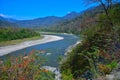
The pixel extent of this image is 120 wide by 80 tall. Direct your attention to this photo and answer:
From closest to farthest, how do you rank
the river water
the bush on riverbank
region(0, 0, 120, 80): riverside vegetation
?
the bush on riverbank
region(0, 0, 120, 80): riverside vegetation
the river water

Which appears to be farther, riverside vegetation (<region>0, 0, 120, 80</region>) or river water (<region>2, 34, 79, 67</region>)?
river water (<region>2, 34, 79, 67</region>)

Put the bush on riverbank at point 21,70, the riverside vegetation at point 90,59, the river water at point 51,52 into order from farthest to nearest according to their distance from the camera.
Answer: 1. the river water at point 51,52
2. the riverside vegetation at point 90,59
3. the bush on riverbank at point 21,70

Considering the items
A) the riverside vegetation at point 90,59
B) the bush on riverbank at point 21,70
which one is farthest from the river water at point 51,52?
the bush on riverbank at point 21,70

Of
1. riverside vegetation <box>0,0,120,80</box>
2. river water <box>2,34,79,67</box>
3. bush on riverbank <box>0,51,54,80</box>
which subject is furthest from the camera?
river water <box>2,34,79,67</box>

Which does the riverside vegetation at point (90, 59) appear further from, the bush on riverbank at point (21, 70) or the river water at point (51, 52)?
the river water at point (51, 52)

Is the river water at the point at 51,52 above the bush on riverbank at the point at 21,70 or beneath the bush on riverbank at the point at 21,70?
beneath

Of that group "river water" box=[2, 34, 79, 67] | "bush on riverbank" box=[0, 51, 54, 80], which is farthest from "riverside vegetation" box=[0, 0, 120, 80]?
"river water" box=[2, 34, 79, 67]

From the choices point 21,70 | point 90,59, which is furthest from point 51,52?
point 21,70

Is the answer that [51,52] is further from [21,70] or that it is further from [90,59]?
[21,70]

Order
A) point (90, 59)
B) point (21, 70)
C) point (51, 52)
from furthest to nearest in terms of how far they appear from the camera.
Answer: point (51, 52) → point (90, 59) → point (21, 70)

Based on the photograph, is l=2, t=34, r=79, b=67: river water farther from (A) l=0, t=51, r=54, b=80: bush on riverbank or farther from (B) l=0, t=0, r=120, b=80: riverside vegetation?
(A) l=0, t=51, r=54, b=80: bush on riverbank

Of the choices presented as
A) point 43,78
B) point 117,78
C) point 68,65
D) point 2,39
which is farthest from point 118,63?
point 2,39

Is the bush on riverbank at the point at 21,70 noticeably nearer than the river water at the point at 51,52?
Yes

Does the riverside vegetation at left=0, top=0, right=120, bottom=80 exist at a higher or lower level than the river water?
higher
